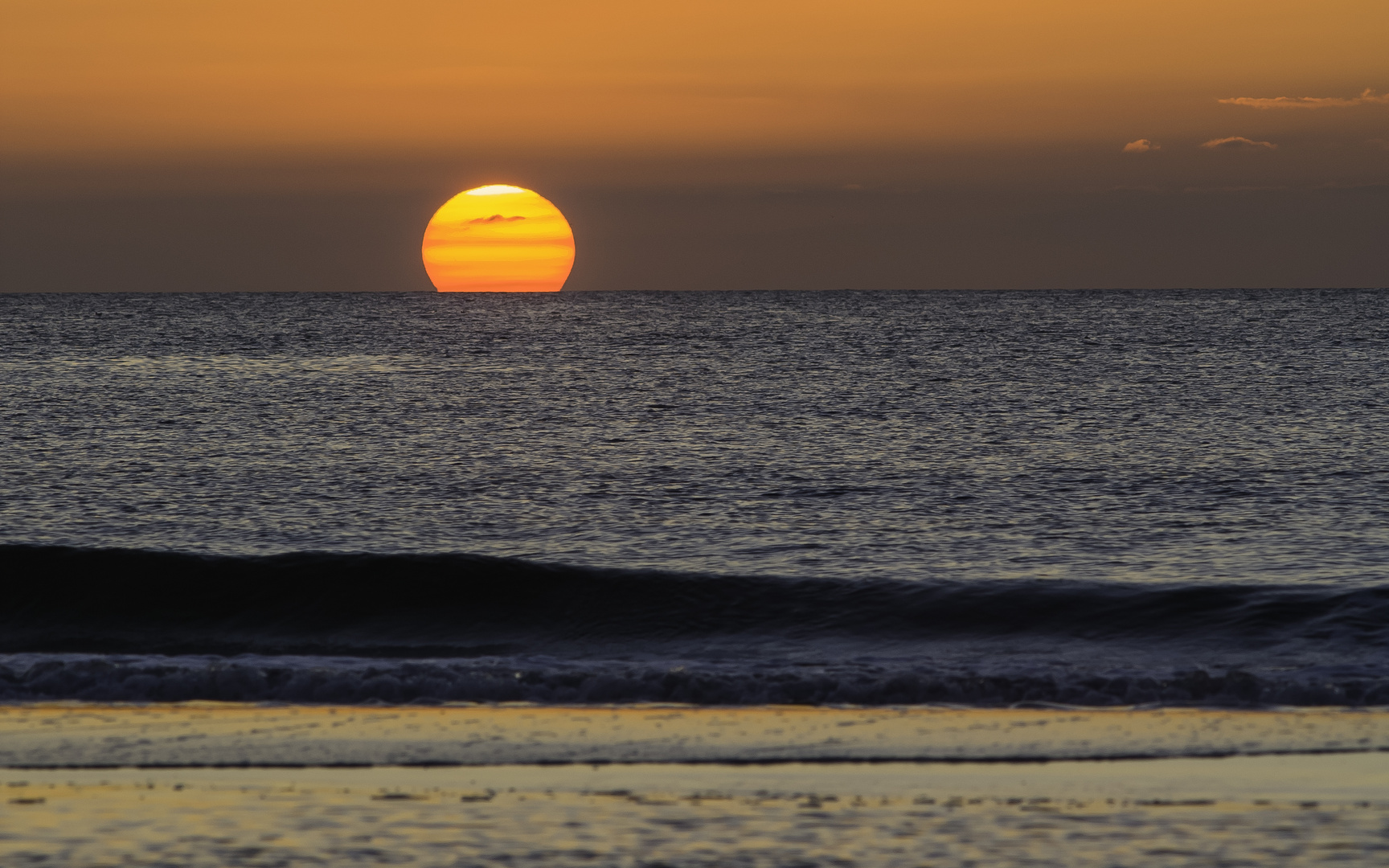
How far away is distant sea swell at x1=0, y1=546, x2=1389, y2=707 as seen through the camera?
1209 cm

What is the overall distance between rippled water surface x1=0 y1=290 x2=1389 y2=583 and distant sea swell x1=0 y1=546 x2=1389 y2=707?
4.80 ft

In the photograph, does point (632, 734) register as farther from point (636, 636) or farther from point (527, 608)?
point (527, 608)

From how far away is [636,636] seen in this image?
16.1 m

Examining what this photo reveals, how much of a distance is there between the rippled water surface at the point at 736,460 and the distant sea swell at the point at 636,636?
1463mm

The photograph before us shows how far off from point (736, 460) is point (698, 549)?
11.8 m

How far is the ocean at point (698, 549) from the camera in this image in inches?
495

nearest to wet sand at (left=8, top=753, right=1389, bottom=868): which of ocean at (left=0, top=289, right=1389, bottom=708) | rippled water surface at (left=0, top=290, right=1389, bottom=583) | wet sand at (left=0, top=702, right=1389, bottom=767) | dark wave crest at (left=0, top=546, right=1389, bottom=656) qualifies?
wet sand at (left=0, top=702, right=1389, bottom=767)

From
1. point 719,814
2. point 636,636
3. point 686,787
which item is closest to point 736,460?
point 636,636

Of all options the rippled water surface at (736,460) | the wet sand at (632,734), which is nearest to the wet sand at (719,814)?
the wet sand at (632,734)

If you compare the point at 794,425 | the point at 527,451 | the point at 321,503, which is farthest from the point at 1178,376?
the point at 321,503

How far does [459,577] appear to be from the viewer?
18406 millimetres

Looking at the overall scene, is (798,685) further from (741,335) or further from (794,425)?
(741,335)

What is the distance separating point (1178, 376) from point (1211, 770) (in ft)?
189

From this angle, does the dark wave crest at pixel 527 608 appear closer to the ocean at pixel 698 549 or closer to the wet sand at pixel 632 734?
the ocean at pixel 698 549
